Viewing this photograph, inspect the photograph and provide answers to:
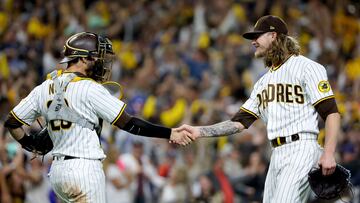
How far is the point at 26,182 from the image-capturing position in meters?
11.3

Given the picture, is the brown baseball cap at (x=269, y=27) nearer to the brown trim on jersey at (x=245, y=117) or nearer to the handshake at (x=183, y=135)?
the brown trim on jersey at (x=245, y=117)

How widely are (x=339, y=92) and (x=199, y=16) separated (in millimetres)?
4037

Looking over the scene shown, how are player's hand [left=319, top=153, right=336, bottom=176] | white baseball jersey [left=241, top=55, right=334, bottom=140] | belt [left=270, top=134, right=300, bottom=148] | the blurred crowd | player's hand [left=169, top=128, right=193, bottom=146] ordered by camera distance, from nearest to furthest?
1. player's hand [left=319, top=153, right=336, bottom=176]
2. white baseball jersey [left=241, top=55, right=334, bottom=140]
3. belt [left=270, top=134, right=300, bottom=148]
4. player's hand [left=169, top=128, right=193, bottom=146]
5. the blurred crowd

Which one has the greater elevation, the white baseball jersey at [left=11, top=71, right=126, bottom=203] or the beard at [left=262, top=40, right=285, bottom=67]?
the beard at [left=262, top=40, right=285, bottom=67]

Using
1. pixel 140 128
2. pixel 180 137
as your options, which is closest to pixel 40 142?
pixel 140 128

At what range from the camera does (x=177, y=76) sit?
16531mm

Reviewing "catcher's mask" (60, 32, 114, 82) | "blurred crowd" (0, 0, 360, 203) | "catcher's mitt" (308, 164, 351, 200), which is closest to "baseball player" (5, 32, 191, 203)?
"catcher's mask" (60, 32, 114, 82)

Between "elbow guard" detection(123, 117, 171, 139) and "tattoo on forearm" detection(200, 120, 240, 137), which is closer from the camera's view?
"elbow guard" detection(123, 117, 171, 139)

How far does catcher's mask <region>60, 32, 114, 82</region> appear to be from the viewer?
7043 mm

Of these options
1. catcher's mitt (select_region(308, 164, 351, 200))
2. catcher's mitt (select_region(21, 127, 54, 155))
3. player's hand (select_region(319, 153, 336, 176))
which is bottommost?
catcher's mitt (select_region(308, 164, 351, 200))

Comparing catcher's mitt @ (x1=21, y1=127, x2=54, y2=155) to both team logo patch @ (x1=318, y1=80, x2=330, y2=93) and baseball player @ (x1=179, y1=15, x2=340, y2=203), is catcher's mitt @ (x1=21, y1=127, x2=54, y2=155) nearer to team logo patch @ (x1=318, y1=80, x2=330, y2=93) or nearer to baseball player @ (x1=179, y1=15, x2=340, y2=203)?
baseball player @ (x1=179, y1=15, x2=340, y2=203)

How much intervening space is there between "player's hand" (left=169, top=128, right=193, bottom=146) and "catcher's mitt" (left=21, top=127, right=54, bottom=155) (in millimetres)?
1125

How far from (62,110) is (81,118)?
0.60 feet

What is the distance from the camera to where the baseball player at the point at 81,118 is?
22.6 ft
